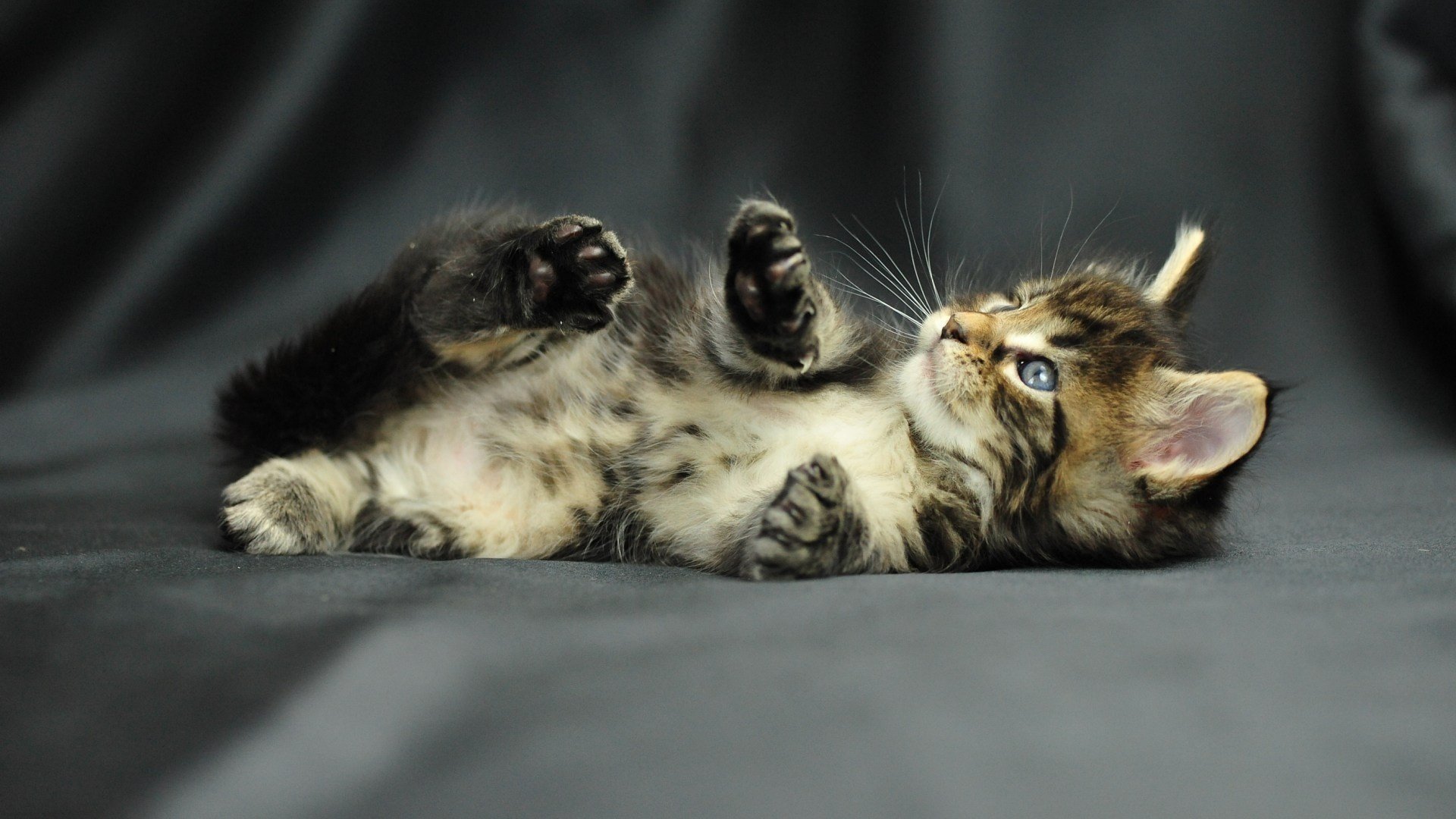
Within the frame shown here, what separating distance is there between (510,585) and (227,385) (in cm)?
106

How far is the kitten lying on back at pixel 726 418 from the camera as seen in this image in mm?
1674

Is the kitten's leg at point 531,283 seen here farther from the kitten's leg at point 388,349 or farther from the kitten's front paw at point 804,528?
the kitten's front paw at point 804,528

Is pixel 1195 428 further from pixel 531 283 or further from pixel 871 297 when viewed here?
pixel 531 283

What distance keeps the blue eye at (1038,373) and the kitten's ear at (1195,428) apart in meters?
0.15

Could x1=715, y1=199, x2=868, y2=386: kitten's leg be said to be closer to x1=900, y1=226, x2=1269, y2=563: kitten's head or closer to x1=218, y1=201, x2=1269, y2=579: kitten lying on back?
x1=218, y1=201, x2=1269, y2=579: kitten lying on back

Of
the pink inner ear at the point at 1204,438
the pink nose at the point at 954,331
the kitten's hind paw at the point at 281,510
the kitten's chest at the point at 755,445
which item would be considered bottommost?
the kitten's hind paw at the point at 281,510

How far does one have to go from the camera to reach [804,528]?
61.4 inches

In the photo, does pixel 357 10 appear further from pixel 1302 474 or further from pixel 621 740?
pixel 1302 474

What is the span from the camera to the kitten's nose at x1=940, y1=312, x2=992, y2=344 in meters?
1.76

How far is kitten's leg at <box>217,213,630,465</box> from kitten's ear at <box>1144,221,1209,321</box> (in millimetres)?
1096

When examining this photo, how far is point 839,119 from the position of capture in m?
3.22

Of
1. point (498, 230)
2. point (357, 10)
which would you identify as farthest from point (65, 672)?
point (357, 10)

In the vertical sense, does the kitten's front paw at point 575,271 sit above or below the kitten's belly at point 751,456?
above

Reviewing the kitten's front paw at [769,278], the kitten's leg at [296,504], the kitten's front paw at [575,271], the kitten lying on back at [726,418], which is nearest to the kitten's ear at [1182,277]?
the kitten lying on back at [726,418]
